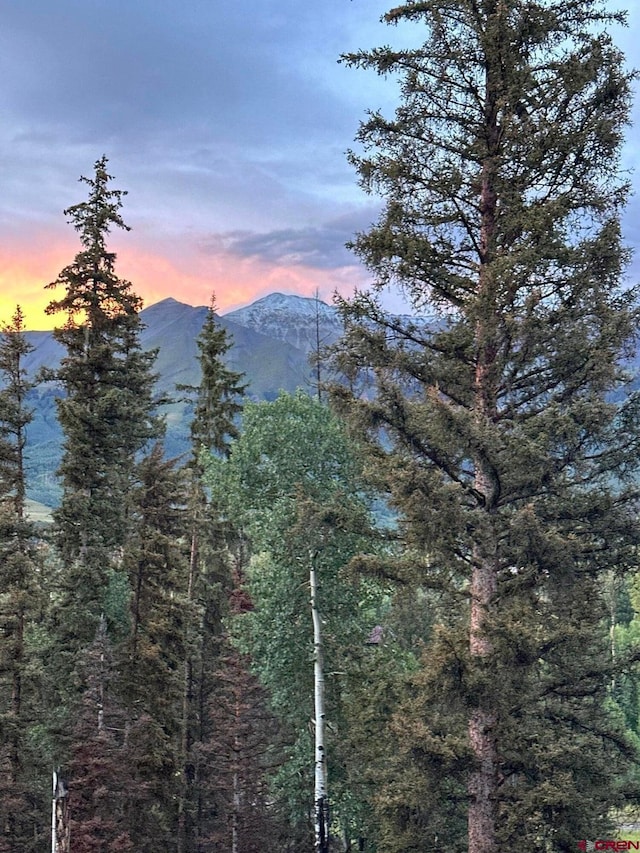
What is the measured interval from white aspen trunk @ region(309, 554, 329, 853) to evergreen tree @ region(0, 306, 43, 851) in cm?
800

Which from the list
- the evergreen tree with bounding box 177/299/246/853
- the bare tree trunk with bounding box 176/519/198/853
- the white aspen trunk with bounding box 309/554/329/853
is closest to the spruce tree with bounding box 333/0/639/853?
the white aspen trunk with bounding box 309/554/329/853

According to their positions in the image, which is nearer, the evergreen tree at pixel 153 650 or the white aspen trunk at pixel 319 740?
the white aspen trunk at pixel 319 740

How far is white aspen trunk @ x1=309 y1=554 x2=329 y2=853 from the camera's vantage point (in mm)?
15930

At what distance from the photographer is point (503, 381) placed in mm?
11898

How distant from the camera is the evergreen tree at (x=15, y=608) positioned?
20.4 meters

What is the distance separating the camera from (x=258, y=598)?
2019cm

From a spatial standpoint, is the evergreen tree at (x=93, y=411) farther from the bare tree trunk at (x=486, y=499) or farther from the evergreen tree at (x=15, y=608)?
the bare tree trunk at (x=486, y=499)

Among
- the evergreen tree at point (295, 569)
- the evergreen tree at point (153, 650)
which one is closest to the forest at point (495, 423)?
the evergreen tree at point (295, 569)

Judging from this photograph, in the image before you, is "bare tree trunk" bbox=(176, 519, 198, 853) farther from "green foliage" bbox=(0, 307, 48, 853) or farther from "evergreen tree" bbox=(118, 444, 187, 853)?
"green foliage" bbox=(0, 307, 48, 853)

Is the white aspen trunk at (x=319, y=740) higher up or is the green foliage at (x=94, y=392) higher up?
the green foliage at (x=94, y=392)

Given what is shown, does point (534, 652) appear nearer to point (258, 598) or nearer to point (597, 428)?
point (597, 428)

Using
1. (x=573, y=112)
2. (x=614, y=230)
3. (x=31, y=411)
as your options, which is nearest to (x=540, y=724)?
(x=614, y=230)

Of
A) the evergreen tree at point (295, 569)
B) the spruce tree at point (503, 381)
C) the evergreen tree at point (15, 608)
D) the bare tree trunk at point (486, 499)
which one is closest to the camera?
the spruce tree at point (503, 381)

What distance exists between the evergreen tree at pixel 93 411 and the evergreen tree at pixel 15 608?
Answer: 1.39 m
